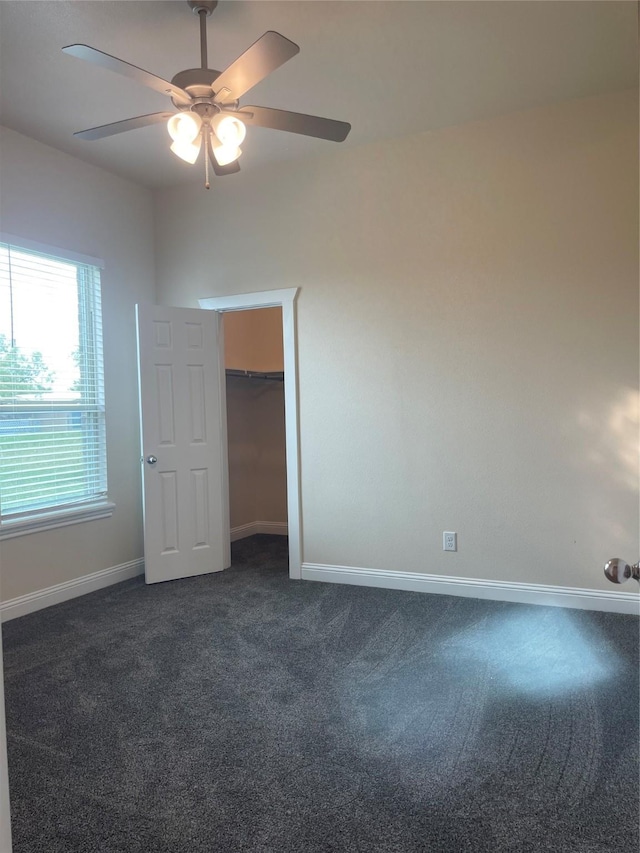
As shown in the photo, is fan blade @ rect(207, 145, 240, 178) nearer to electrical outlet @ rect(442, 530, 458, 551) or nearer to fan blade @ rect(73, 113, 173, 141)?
fan blade @ rect(73, 113, 173, 141)

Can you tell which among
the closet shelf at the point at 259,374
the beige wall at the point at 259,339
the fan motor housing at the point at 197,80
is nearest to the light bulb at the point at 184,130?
the fan motor housing at the point at 197,80

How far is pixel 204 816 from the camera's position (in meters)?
1.77

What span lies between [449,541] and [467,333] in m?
1.37

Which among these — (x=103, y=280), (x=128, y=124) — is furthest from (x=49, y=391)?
(x=128, y=124)

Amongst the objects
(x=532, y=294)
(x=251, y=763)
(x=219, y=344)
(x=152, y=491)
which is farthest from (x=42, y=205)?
(x=251, y=763)

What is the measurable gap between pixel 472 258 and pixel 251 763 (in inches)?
120

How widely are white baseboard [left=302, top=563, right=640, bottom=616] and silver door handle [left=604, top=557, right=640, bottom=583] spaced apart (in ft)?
7.93

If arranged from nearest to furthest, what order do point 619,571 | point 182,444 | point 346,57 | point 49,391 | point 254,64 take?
point 619,571 < point 254,64 < point 346,57 < point 49,391 < point 182,444

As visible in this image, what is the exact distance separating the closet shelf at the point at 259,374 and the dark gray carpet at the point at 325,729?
7.83 feet

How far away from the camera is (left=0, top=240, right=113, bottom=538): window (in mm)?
3480

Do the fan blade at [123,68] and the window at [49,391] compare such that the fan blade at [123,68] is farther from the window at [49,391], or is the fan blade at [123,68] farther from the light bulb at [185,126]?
the window at [49,391]

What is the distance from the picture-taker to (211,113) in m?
2.36

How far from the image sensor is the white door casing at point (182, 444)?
4129 mm

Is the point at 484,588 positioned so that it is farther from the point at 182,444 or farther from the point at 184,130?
the point at 184,130
